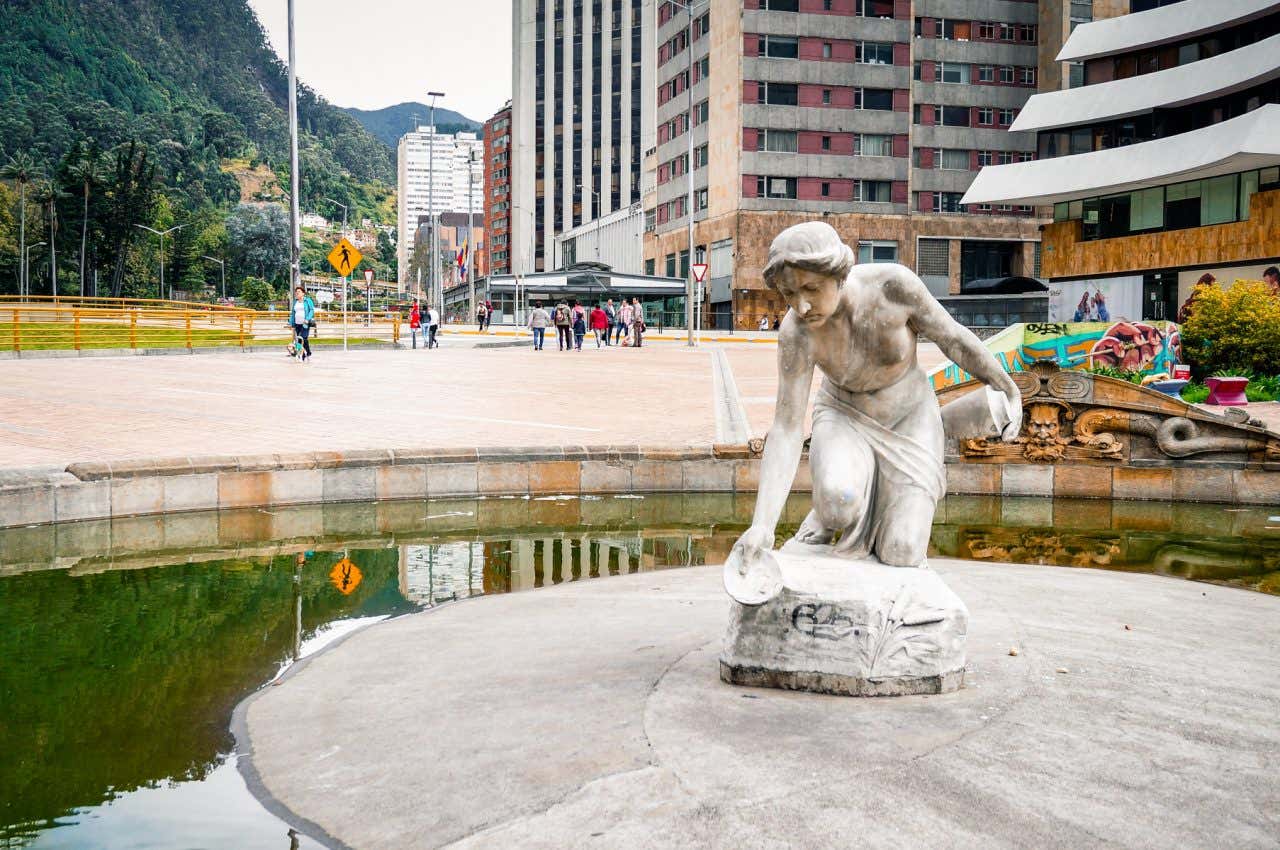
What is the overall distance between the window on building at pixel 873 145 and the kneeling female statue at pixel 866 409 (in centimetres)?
6283

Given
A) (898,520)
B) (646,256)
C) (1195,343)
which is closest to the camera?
(898,520)

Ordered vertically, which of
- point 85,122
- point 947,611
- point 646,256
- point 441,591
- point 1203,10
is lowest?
point 441,591

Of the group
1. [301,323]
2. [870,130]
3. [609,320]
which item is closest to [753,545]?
[301,323]

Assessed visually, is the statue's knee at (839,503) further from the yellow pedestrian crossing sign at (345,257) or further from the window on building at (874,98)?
the window on building at (874,98)

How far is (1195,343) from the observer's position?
19.6 m

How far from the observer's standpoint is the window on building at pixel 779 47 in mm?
63531

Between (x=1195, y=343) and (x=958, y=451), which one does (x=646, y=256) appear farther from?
(x=958, y=451)

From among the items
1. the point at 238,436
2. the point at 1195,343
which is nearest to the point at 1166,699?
the point at 238,436

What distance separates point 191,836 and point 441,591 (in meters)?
4.07

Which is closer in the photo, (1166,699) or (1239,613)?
(1166,699)

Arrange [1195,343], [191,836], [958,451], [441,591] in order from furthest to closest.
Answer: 1. [1195,343]
2. [958,451]
3. [441,591]
4. [191,836]

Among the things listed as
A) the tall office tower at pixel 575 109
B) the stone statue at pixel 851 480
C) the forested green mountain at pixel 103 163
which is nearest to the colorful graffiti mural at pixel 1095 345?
the stone statue at pixel 851 480

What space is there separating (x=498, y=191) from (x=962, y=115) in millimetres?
93518

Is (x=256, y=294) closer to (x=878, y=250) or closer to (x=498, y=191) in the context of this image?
(x=498, y=191)
